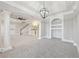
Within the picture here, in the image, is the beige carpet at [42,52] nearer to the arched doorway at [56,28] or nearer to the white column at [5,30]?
the white column at [5,30]

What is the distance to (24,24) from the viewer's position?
14555 mm

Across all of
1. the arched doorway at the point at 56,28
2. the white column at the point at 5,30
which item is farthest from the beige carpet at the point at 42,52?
the arched doorway at the point at 56,28

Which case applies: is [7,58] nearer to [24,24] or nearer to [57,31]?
[57,31]

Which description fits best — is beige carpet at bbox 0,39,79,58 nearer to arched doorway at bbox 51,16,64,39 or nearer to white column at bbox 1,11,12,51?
white column at bbox 1,11,12,51

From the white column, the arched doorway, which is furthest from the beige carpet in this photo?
the arched doorway

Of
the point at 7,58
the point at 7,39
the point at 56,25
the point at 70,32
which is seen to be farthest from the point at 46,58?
the point at 56,25

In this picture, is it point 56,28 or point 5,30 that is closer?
point 5,30

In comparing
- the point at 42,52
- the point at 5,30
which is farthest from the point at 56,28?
the point at 5,30

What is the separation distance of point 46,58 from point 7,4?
10.7ft

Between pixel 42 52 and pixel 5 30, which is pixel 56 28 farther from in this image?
pixel 5 30

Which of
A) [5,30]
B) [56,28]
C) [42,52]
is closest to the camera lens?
[42,52]

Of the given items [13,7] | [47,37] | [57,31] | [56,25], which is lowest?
[47,37]

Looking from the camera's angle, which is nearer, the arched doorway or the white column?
the white column

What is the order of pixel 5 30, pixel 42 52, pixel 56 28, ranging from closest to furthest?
pixel 42 52 → pixel 5 30 → pixel 56 28
